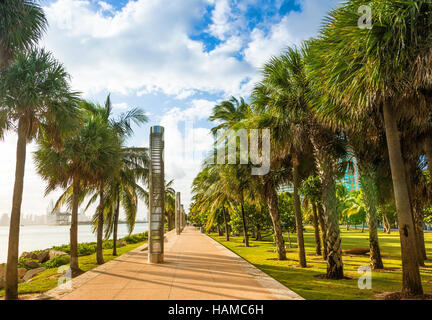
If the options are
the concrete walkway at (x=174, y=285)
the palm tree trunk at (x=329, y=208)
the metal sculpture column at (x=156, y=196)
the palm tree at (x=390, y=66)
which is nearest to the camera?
the palm tree at (x=390, y=66)

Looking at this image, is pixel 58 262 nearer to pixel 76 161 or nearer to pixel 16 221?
pixel 76 161

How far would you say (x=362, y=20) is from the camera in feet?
22.5

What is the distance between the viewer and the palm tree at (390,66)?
6.45m

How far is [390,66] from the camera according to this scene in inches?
267

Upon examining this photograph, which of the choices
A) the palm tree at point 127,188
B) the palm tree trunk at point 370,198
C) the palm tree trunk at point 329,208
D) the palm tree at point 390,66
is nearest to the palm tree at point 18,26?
the palm tree at point 390,66

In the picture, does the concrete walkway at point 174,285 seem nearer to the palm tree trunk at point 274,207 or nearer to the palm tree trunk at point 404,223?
the palm tree trunk at point 404,223

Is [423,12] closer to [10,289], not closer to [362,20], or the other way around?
[362,20]

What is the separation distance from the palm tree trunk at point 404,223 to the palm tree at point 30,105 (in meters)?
8.90

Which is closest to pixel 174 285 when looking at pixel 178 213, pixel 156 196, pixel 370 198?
pixel 156 196

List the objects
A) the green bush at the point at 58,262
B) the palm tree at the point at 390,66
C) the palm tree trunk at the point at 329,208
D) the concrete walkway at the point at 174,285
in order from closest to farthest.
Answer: the palm tree at the point at 390,66 < the concrete walkway at the point at 174,285 < the palm tree trunk at the point at 329,208 < the green bush at the point at 58,262

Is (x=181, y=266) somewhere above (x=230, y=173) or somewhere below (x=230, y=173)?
below

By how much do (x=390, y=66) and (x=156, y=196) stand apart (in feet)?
34.6
